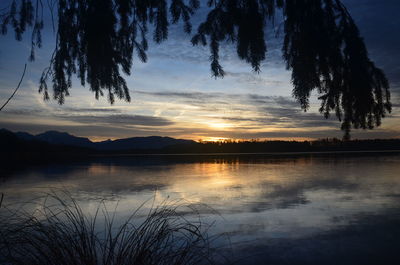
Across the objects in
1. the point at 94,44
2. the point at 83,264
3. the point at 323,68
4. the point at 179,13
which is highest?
the point at 179,13

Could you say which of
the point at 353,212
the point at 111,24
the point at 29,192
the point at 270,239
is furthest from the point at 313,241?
the point at 29,192

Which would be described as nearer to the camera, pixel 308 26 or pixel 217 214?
pixel 308 26

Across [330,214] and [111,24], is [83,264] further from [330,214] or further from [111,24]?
[330,214]

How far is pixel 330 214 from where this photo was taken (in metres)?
5.75

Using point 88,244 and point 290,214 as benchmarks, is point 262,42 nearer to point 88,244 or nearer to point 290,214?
point 88,244

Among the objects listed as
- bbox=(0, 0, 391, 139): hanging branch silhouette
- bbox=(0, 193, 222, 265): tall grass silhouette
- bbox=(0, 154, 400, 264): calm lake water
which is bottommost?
bbox=(0, 154, 400, 264): calm lake water

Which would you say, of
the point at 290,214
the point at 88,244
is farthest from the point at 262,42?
the point at 290,214

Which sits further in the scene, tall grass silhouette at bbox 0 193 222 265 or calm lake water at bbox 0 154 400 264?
calm lake water at bbox 0 154 400 264

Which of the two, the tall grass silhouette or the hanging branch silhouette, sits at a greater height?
the hanging branch silhouette

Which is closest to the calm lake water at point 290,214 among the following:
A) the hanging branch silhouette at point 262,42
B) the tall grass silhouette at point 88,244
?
the tall grass silhouette at point 88,244

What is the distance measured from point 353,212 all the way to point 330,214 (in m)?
0.52

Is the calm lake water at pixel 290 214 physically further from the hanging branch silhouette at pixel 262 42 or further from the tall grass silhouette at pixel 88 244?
the hanging branch silhouette at pixel 262 42

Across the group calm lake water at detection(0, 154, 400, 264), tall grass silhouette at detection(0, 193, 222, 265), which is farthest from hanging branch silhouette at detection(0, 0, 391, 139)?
calm lake water at detection(0, 154, 400, 264)

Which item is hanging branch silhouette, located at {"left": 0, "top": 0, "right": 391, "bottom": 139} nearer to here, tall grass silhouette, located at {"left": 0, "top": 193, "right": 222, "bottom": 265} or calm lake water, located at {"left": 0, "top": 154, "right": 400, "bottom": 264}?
tall grass silhouette, located at {"left": 0, "top": 193, "right": 222, "bottom": 265}
